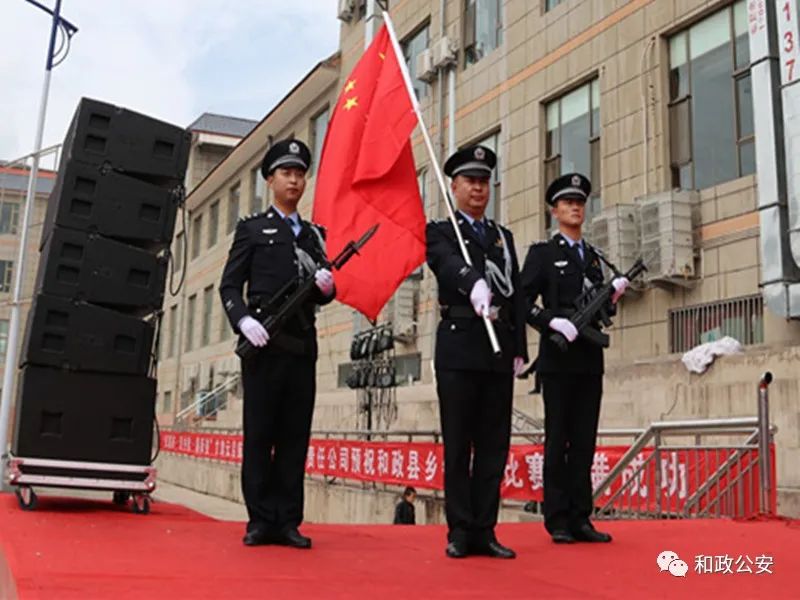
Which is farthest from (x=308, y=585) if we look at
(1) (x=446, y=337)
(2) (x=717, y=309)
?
(2) (x=717, y=309)

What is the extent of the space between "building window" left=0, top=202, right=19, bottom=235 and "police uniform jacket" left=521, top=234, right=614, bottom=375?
15.7m

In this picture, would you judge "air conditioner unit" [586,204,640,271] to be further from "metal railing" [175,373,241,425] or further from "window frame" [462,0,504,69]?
"metal railing" [175,373,241,425]

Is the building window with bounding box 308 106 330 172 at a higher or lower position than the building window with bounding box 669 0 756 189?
higher

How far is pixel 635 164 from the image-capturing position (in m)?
12.7

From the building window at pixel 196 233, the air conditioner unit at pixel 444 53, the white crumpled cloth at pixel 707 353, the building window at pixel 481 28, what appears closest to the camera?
the white crumpled cloth at pixel 707 353

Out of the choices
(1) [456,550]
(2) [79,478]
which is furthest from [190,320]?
(1) [456,550]

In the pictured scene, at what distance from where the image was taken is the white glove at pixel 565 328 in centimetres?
461

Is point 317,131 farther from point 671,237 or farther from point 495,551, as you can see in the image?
point 495,551

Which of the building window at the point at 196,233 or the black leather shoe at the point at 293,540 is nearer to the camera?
the black leather shoe at the point at 293,540

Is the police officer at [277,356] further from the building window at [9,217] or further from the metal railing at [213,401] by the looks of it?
the metal railing at [213,401]

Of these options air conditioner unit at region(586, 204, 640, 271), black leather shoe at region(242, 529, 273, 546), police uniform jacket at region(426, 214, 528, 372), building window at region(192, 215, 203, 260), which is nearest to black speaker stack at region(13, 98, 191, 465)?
black leather shoe at region(242, 529, 273, 546)

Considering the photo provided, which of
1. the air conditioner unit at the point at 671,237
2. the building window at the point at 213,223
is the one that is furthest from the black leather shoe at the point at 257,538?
the building window at the point at 213,223

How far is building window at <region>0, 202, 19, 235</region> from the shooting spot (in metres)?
19.0

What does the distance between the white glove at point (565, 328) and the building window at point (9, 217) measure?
630 inches
